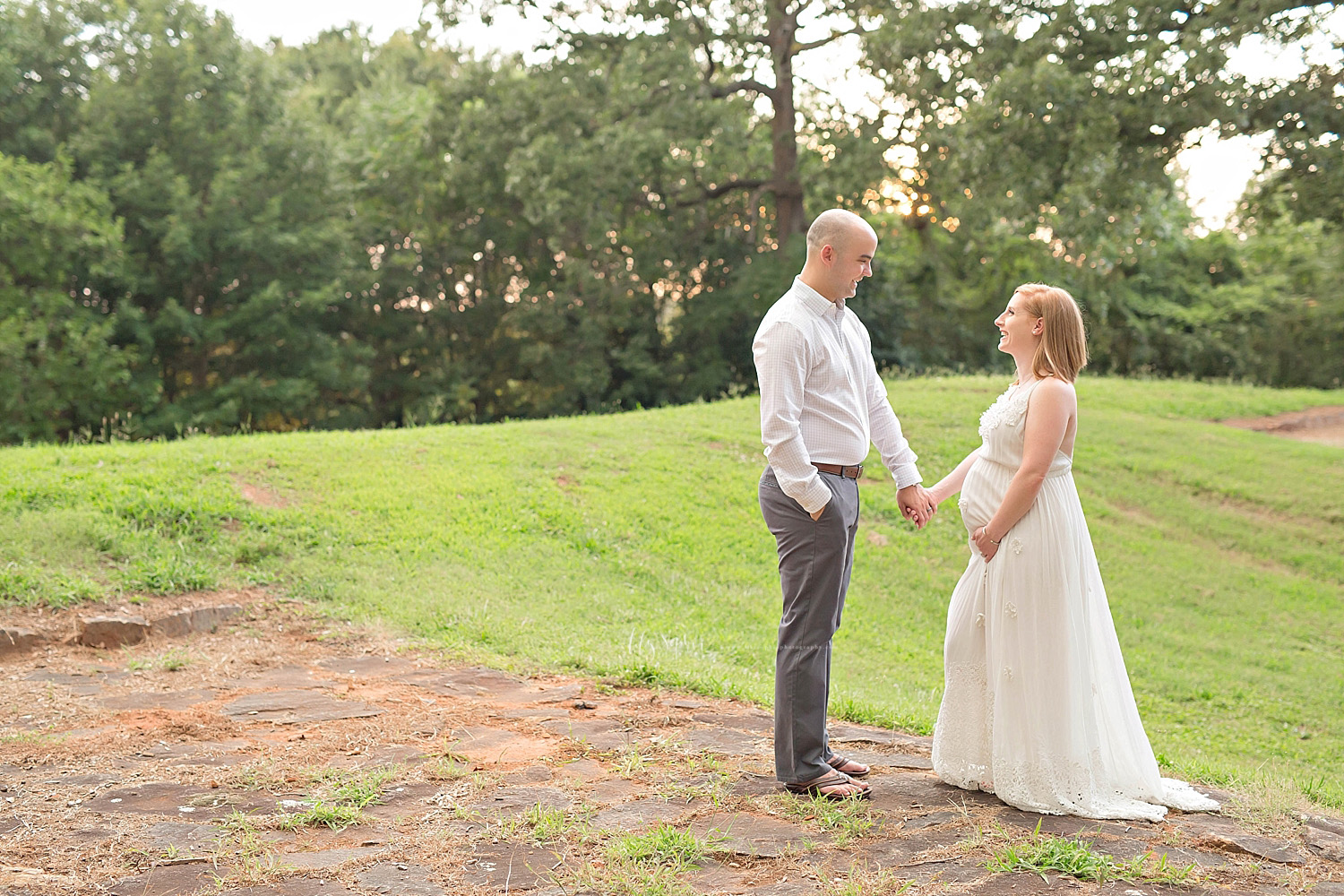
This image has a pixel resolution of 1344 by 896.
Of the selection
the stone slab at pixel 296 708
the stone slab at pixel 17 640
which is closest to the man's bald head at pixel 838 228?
the stone slab at pixel 296 708

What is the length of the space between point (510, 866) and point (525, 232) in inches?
991

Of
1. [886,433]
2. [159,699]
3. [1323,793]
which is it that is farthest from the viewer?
[159,699]

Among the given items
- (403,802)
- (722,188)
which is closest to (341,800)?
(403,802)

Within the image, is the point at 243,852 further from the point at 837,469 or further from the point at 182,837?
the point at 837,469

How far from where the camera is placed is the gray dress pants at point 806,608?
4117 millimetres

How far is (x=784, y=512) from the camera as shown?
13.6 feet

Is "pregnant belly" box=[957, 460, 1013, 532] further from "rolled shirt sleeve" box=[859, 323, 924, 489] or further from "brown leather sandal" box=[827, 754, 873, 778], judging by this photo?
"brown leather sandal" box=[827, 754, 873, 778]

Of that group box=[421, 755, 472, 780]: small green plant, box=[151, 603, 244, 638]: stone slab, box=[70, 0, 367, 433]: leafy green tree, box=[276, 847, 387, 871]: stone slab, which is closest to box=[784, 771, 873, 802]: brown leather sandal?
box=[421, 755, 472, 780]: small green plant

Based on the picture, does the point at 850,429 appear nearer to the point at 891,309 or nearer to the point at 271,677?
the point at 271,677

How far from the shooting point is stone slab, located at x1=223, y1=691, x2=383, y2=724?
532cm

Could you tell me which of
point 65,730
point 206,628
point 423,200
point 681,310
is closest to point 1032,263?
point 681,310

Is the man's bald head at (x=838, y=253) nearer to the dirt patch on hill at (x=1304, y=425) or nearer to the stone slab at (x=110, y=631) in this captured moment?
the stone slab at (x=110, y=631)

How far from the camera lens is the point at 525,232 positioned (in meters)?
27.5

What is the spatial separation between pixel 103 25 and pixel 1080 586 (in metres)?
26.7
